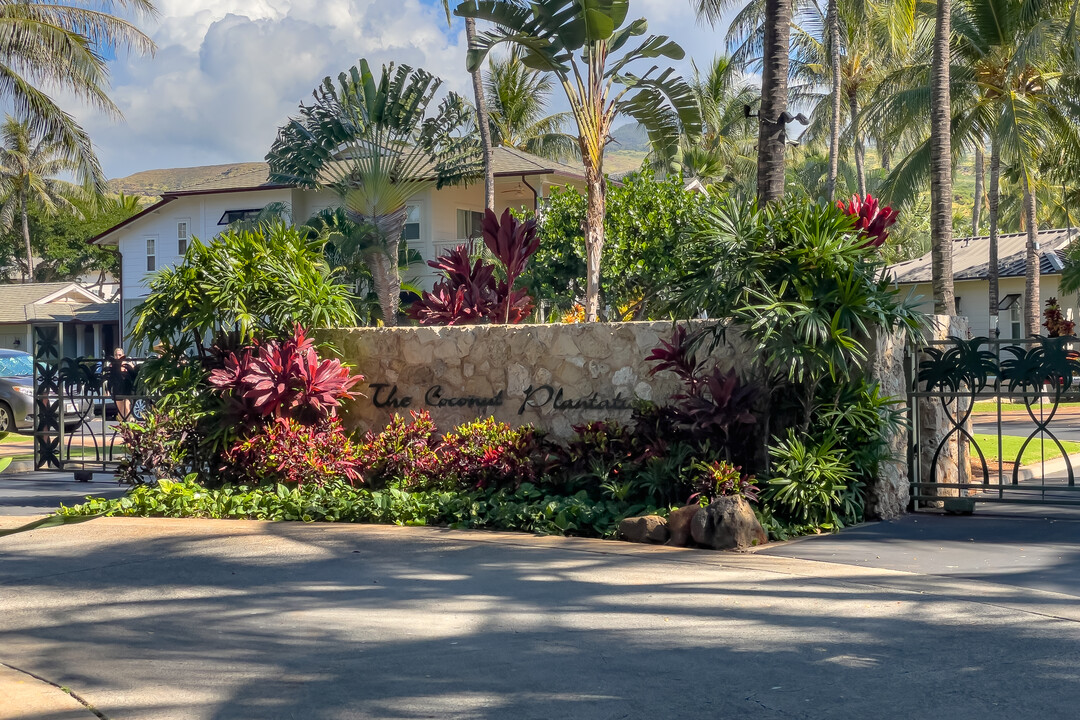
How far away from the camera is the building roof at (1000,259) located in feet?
129

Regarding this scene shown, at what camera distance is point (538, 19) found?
44.1ft

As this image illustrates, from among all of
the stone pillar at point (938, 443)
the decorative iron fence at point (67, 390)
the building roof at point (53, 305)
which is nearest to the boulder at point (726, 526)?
the stone pillar at point (938, 443)

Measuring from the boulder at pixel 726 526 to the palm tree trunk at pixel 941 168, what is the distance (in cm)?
1059

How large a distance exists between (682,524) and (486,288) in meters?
5.21

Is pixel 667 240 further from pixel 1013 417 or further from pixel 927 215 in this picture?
pixel 927 215

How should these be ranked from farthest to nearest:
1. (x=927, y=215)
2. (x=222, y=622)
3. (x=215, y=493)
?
(x=927, y=215) < (x=215, y=493) < (x=222, y=622)

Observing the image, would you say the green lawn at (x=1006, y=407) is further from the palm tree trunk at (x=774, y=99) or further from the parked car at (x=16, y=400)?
the parked car at (x=16, y=400)

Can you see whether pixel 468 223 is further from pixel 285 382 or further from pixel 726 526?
pixel 726 526

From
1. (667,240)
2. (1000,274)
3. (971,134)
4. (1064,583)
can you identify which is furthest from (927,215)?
(1064,583)

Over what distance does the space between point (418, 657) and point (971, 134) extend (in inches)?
1065

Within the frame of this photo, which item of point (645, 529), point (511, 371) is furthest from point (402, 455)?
point (645, 529)

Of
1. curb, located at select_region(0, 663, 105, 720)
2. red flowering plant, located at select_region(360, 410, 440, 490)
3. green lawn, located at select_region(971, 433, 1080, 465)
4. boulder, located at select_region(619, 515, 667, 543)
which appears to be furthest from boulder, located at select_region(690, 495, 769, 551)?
green lawn, located at select_region(971, 433, 1080, 465)

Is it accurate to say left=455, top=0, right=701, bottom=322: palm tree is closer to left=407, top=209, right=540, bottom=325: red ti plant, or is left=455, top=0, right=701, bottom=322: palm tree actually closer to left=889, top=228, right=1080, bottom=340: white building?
left=407, top=209, right=540, bottom=325: red ti plant

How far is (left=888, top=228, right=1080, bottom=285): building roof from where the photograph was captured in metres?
39.4
